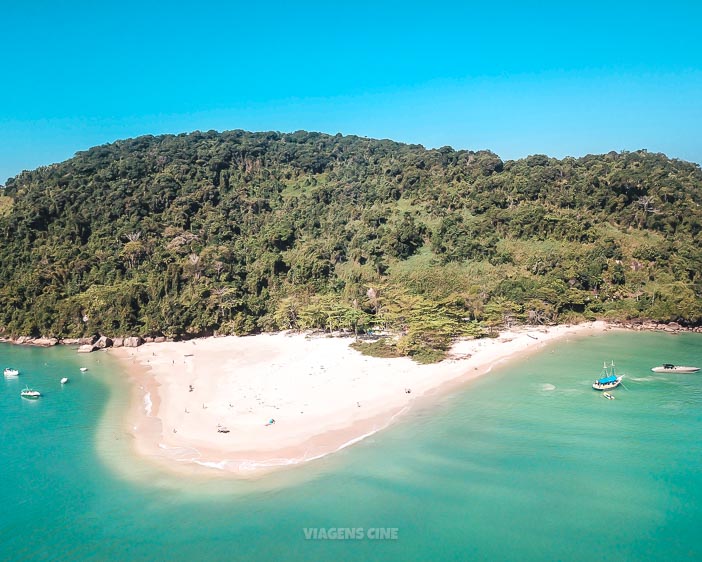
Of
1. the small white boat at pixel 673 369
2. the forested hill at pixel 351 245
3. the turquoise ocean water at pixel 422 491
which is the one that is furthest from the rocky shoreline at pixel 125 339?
the turquoise ocean water at pixel 422 491

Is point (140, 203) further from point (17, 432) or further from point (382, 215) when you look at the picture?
point (17, 432)

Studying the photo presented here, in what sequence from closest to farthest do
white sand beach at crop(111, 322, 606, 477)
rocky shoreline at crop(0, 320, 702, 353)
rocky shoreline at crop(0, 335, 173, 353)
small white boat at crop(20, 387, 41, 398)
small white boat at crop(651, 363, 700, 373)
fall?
white sand beach at crop(111, 322, 606, 477)
small white boat at crop(20, 387, 41, 398)
small white boat at crop(651, 363, 700, 373)
rocky shoreline at crop(0, 320, 702, 353)
rocky shoreline at crop(0, 335, 173, 353)

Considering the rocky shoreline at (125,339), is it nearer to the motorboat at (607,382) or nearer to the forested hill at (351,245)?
the forested hill at (351,245)

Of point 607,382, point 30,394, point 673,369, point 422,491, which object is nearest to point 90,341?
point 30,394

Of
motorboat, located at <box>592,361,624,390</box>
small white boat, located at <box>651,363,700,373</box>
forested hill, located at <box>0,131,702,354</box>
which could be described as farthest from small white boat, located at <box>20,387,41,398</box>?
small white boat, located at <box>651,363,700,373</box>

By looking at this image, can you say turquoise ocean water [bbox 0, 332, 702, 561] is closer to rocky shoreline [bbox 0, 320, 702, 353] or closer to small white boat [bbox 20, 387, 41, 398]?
small white boat [bbox 20, 387, 41, 398]

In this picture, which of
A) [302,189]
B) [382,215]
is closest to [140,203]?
[302,189]
